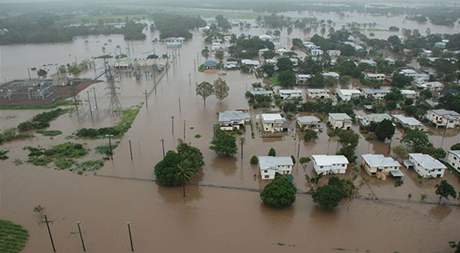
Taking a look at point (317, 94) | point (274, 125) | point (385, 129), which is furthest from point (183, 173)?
point (317, 94)

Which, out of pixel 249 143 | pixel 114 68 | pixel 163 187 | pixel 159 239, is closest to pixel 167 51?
pixel 114 68

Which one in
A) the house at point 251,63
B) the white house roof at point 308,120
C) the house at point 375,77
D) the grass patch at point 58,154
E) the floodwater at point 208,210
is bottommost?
the floodwater at point 208,210

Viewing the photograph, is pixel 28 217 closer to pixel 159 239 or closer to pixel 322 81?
pixel 159 239

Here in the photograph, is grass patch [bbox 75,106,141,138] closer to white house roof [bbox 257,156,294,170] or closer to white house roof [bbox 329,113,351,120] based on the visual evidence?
white house roof [bbox 257,156,294,170]

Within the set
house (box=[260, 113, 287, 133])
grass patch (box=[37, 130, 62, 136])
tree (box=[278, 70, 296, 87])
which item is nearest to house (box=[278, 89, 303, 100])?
tree (box=[278, 70, 296, 87])

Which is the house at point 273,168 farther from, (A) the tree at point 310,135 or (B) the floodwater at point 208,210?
(A) the tree at point 310,135

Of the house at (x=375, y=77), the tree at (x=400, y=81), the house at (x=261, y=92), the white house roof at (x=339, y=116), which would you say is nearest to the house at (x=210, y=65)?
the house at (x=261, y=92)

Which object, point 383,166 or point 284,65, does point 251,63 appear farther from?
point 383,166
